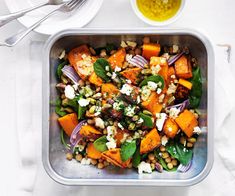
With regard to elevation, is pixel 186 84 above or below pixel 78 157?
above

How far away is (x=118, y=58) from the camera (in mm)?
1305

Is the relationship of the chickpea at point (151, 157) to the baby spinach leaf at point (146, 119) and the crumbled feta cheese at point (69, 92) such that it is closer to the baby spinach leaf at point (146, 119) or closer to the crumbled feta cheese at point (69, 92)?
the baby spinach leaf at point (146, 119)

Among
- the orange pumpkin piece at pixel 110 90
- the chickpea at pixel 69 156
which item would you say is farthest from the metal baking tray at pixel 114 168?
the orange pumpkin piece at pixel 110 90

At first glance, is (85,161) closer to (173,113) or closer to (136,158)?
(136,158)

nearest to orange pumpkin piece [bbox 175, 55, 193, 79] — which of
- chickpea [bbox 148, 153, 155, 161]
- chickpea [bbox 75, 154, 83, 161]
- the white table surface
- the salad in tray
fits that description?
the salad in tray

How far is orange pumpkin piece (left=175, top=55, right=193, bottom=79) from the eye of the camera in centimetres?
128

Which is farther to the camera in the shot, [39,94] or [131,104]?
[39,94]

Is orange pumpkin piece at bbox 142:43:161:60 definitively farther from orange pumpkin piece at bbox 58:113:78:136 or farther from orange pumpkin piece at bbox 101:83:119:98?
orange pumpkin piece at bbox 58:113:78:136

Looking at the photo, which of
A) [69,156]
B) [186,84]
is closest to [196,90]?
[186,84]

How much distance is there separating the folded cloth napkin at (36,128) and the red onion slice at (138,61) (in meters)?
0.19

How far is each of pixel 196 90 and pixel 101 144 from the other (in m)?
0.26

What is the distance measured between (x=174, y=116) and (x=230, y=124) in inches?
6.9

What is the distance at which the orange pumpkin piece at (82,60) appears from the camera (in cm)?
130

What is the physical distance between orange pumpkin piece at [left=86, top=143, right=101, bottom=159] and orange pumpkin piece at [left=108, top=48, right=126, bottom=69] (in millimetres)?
202
